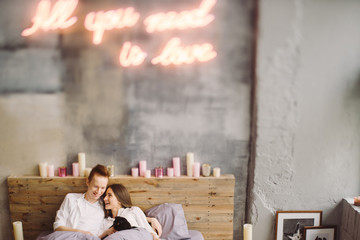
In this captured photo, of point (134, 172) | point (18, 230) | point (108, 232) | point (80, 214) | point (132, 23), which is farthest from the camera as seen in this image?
point (134, 172)

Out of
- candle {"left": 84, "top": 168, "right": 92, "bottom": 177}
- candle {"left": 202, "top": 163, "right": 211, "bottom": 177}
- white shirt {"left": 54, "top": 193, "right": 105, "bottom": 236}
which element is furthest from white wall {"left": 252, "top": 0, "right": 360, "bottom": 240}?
candle {"left": 84, "top": 168, "right": 92, "bottom": 177}

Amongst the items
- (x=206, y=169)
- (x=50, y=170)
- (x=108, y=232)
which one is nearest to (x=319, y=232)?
(x=206, y=169)

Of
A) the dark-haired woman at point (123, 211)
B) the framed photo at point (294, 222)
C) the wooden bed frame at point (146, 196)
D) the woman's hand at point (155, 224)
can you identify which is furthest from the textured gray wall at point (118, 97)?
the framed photo at point (294, 222)

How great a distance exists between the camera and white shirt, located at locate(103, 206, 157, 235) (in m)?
3.20

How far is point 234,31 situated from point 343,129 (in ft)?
5.41

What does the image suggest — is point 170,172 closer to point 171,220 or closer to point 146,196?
point 146,196

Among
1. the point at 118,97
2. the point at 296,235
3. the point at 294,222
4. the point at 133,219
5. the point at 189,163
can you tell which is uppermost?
the point at 118,97

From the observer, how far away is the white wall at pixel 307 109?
11.4ft

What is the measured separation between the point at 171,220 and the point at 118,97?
1.47 m

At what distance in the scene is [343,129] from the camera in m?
3.62

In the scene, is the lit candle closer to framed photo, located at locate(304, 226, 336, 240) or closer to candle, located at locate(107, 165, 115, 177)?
candle, located at locate(107, 165, 115, 177)

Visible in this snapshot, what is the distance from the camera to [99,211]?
337 centimetres

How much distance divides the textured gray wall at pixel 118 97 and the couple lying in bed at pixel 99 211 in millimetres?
412

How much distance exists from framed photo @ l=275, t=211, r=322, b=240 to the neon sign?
79.7 inches
